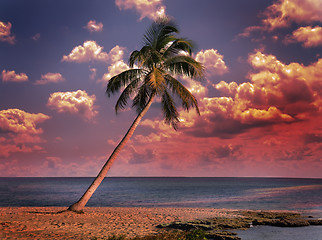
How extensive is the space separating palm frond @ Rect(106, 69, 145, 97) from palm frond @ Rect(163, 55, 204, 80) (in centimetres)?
192

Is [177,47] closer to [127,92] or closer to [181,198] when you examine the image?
[127,92]

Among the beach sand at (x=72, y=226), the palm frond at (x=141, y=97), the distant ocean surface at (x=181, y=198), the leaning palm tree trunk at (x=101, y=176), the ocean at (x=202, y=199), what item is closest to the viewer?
the beach sand at (x=72, y=226)

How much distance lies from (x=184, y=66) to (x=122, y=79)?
4228mm

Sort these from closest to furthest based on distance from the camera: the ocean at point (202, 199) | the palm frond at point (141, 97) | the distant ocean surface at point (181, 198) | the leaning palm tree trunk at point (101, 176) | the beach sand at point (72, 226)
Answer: the beach sand at point (72, 226)
the leaning palm tree trunk at point (101, 176)
the palm frond at point (141, 97)
the ocean at point (202, 199)
the distant ocean surface at point (181, 198)

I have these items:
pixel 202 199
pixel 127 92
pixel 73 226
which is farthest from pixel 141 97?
pixel 202 199

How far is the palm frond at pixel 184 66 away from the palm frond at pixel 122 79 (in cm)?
192

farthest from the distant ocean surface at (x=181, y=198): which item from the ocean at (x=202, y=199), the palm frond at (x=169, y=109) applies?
the palm frond at (x=169, y=109)

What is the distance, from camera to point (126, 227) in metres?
14.9

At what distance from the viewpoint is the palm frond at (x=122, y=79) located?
1922cm

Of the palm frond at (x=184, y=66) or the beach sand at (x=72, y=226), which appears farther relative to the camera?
the palm frond at (x=184, y=66)

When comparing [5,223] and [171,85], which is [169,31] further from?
[5,223]

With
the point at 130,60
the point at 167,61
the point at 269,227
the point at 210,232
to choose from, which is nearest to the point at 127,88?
the point at 130,60

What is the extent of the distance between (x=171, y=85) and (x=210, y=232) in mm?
9251

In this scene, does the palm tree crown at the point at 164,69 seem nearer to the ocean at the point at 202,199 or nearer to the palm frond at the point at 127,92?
the palm frond at the point at 127,92
